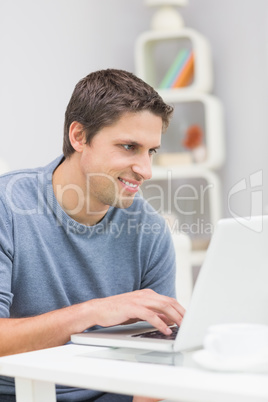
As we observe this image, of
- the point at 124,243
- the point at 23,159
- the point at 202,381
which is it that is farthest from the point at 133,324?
the point at 23,159

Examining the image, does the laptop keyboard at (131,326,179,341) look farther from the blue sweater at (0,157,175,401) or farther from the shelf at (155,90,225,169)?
the shelf at (155,90,225,169)

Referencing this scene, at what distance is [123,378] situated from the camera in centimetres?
83

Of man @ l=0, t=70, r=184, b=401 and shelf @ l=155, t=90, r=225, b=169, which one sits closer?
man @ l=0, t=70, r=184, b=401

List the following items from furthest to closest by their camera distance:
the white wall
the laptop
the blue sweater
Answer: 1. the white wall
2. the blue sweater
3. the laptop

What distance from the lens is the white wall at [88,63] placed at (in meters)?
3.50

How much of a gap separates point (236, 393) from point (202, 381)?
0.20 ft

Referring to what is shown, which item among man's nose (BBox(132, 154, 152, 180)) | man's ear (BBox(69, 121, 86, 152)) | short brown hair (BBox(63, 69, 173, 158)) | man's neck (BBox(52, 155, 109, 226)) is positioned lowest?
man's neck (BBox(52, 155, 109, 226))

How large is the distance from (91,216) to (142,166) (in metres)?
0.18

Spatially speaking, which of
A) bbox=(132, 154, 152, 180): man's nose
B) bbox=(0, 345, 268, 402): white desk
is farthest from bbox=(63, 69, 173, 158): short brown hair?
bbox=(0, 345, 268, 402): white desk

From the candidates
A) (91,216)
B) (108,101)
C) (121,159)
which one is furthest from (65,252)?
(108,101)

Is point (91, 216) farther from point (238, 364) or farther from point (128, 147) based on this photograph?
point (238, 364)

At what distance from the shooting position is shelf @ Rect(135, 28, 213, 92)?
12.0 feet

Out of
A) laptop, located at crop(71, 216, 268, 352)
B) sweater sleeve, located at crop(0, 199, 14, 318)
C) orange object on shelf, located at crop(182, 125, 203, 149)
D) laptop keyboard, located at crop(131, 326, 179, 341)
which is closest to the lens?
laptop, located at crop(71, 216, 268, 352)

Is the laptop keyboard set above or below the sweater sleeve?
below
